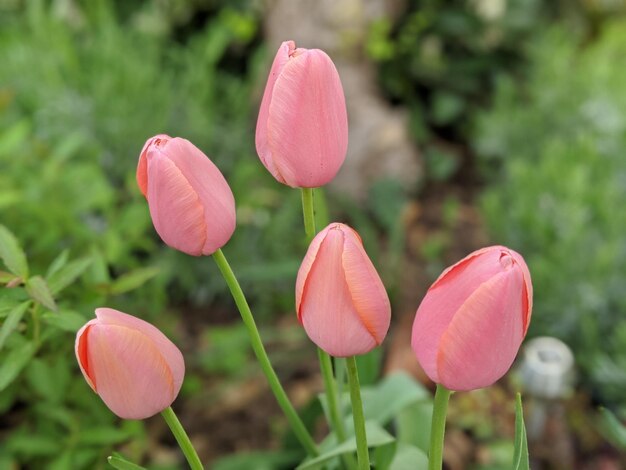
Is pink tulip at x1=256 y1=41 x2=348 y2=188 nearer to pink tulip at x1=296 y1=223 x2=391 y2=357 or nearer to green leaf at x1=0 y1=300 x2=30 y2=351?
pink tulip at x1=296 y1=223 x2=391 y2=357

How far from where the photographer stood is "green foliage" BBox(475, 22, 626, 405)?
143 cm

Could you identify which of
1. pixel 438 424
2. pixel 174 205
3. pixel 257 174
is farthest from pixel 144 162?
pixel 257 174

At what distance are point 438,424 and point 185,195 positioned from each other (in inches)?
8.4

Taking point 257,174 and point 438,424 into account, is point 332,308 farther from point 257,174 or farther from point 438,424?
point 257,174

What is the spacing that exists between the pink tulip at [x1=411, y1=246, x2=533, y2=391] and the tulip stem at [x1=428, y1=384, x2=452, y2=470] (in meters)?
0.02

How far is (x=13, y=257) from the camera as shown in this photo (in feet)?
1.94

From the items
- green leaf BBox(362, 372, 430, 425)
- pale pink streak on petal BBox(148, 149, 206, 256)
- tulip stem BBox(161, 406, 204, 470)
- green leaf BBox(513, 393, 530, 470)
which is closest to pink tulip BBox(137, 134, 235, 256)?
pale pink streak on petal BBox(148, 149, 206, 256)

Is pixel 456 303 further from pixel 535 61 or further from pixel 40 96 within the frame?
pixel 535 61

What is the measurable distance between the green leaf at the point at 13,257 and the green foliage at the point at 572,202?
1.02 m

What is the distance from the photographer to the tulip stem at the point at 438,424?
0.46 metres

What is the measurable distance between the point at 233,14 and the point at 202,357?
112cm

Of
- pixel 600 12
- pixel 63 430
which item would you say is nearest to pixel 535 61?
pixel 600 12

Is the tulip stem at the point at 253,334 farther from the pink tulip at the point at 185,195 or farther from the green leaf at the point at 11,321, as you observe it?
the green leaf at the point at 11,321

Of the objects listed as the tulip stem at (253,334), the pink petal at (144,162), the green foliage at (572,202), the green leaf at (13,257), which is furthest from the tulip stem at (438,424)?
the green foliage at (572,202)
